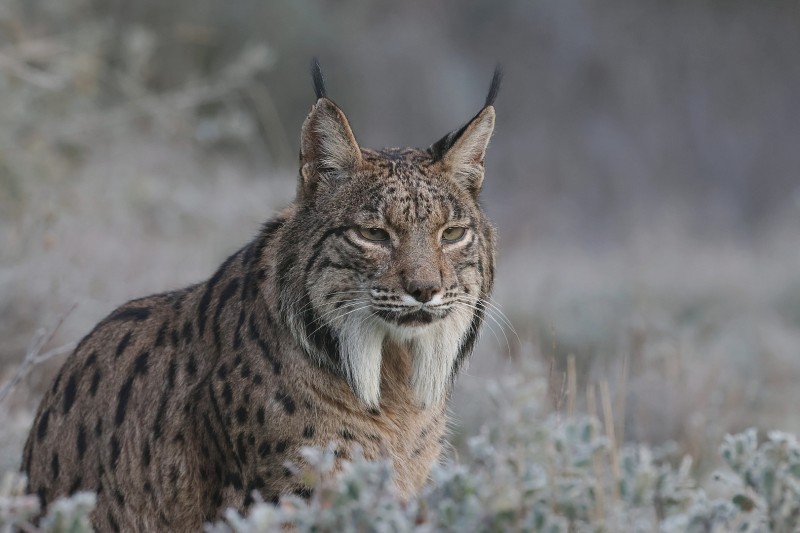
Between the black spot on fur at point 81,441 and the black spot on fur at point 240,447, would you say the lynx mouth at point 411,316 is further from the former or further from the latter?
the black spot on fur at point 81,441

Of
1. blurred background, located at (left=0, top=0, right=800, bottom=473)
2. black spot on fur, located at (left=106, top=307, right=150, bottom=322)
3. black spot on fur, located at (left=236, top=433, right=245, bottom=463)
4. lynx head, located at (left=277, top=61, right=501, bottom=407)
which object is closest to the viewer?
black spot on fur, located at (left=236, top=433, right=245, bottom=463)

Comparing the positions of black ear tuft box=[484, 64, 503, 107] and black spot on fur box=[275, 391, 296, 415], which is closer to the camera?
black spot on fur box=[275, 391, 296, 415]

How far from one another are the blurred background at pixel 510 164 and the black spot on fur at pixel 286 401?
2.41ft

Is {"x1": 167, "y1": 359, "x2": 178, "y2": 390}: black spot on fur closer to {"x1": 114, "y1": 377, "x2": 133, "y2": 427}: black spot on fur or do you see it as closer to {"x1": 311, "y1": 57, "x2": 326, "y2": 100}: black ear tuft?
{"x1": 114, "y1": 377, "x2": 133, "y2": 427}: black spot on fur

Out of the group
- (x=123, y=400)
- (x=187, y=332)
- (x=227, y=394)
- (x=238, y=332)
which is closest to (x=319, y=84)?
(x=238, y=332)

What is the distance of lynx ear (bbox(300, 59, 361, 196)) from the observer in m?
4.29

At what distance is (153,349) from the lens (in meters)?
4.50

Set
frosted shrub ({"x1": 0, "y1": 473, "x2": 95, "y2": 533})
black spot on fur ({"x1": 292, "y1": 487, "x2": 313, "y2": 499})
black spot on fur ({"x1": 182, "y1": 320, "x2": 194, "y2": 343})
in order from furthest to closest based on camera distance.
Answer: black spot on fur ({"x1": 182, "y1": 320, "x2": 194, "y2": 343})
black spot on fur ({"x1": 292, "y1": 487, "x2": 313, "y2": 499})
frosted shrub ({"x1": 0, "y1": 473, "x2": 95, "y2": 533})

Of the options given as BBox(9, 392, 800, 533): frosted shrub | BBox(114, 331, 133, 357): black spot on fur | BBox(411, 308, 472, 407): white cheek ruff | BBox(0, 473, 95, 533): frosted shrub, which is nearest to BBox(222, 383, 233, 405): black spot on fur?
BBox(114, 331, 133, 357): black spot on fur

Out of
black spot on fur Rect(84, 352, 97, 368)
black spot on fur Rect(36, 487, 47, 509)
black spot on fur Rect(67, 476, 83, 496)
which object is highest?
black spot on fur Rect(84, 352, 97, 368)

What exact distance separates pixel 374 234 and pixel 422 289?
327 millimetres

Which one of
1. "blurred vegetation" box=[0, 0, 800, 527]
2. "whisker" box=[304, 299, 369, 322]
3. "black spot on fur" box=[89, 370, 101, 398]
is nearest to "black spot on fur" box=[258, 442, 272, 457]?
"whisker" box=[304, 299, 369, 322]

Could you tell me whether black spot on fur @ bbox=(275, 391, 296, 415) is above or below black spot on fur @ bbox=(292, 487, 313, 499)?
above

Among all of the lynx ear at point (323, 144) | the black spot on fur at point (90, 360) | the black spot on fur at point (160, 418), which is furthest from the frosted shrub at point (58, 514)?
the lynx ear at point (323, 144)
